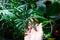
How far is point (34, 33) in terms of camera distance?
1.58 meters

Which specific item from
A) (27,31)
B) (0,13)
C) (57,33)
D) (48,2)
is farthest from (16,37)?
(48,2)

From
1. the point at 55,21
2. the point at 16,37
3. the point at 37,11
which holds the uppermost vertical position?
the point at 37,11

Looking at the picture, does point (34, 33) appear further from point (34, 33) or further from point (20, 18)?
point (20, 18)

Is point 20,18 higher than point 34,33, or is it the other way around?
point 20,18

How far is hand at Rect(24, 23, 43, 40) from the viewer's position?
1539 mm

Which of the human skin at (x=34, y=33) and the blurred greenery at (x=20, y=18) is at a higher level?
the blurred greenery at (x=20, y=18)

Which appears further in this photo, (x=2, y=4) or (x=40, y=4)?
(x=40, y=4)

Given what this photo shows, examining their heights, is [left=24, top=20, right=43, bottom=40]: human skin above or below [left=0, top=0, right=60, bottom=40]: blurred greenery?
below

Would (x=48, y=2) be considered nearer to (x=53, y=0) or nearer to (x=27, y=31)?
(x=53, y=0)

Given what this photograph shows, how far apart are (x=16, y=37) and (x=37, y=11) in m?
0.34

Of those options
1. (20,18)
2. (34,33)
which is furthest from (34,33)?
(20,18)

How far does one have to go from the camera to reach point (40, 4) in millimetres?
1935

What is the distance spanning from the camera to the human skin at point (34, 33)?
1.54m

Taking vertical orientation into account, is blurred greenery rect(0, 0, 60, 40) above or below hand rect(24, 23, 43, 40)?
above
